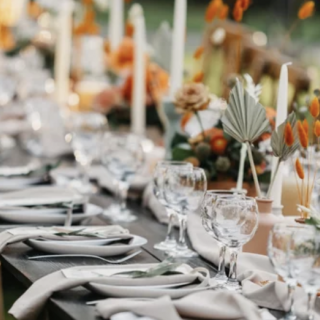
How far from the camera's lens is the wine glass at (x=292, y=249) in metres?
1.25

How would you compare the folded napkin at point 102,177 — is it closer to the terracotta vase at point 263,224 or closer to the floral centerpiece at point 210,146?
the floral centerpiece at point 210,146

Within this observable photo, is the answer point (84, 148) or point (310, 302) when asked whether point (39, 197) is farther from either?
point (310, 302)

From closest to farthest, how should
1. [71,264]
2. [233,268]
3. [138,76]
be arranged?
[233,268]
[71,264]
[138,76]

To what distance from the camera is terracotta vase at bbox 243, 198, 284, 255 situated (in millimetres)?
1684

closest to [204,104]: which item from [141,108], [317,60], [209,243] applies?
[209,243]

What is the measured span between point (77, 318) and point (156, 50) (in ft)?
5.79

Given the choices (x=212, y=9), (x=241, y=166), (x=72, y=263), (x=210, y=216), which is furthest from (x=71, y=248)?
(x=212, y=9)

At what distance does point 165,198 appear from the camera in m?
1.75

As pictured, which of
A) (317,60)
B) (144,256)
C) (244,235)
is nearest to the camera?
(244,235)

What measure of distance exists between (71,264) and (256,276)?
351 millimetres

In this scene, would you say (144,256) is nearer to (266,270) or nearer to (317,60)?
(266,270)

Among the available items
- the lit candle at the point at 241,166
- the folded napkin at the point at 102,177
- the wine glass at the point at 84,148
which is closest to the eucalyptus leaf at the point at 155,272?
the lit candle at the point at 241,166

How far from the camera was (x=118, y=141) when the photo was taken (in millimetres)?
2213

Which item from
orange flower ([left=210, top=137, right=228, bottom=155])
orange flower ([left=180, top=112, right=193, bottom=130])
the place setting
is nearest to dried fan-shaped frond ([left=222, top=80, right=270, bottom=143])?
the place setting
